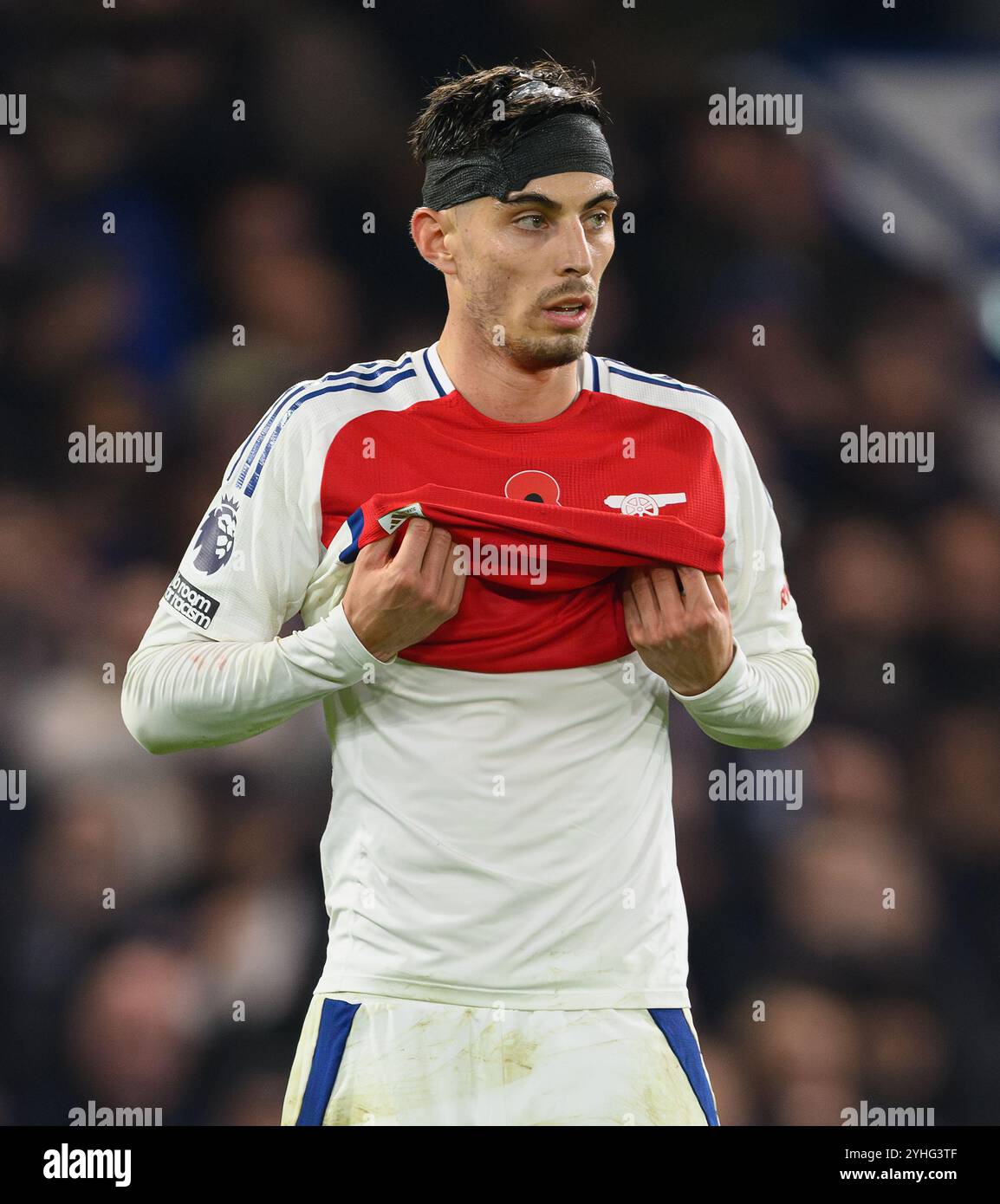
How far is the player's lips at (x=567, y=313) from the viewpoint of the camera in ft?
6.00

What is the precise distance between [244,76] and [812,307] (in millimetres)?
1175

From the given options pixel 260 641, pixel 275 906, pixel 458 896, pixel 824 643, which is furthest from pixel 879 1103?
pixel 260 641

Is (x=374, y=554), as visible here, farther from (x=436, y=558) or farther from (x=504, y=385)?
(x=504, y=385)

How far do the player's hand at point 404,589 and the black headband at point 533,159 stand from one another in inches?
18.8

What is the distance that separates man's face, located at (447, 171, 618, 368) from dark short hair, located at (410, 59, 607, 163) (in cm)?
8

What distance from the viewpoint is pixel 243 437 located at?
2.93 metres

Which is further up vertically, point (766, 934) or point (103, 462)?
point (103, 462)

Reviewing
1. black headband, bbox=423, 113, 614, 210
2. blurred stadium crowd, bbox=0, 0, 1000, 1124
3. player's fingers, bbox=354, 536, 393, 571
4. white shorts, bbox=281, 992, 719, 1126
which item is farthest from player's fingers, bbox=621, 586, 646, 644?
blurred stadium crowd, bbox=0, 0, 1000, 1124

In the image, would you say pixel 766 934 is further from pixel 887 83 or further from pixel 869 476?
pixel 887 83

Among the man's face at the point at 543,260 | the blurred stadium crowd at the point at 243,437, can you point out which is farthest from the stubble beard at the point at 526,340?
the blurred stadium crowd at the point at 243,437

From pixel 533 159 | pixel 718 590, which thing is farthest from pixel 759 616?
pixel 533 159

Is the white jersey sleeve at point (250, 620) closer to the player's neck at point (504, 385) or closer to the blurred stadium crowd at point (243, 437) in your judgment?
the player's neck at point (504, 385)

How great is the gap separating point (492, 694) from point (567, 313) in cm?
46
